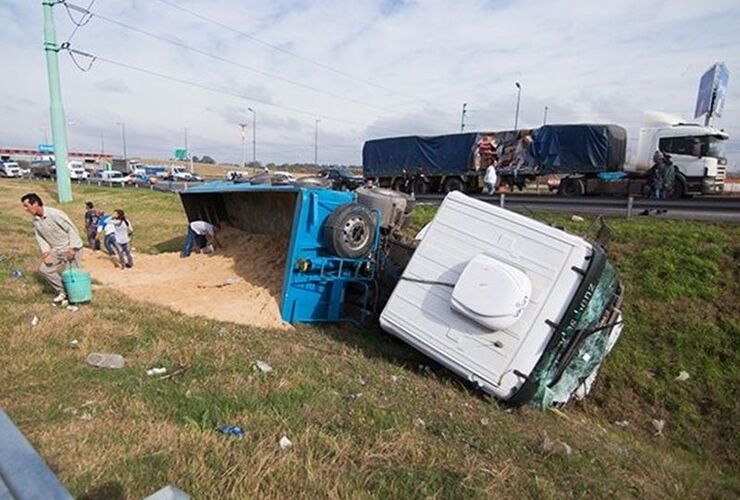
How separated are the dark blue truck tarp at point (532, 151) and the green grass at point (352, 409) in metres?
8.59

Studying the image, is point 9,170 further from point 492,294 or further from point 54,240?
point 492,294

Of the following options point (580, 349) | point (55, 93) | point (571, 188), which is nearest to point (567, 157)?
point (571, 188)

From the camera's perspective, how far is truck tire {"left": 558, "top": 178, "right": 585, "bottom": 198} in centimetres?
1523

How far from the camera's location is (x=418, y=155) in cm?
1945

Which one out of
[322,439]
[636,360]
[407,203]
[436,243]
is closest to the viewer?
[322,439]

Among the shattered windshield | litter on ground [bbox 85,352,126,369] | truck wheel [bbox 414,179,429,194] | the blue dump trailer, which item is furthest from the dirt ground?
truck wheel [bbox 414,179,429,194]

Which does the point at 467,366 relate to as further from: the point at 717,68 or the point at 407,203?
the point at 717,68

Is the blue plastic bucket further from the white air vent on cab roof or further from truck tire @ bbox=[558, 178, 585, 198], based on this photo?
truck tire @ bbox=[558, 178, 585, 198]

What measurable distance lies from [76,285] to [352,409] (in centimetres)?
382

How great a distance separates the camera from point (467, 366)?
14.0 ft

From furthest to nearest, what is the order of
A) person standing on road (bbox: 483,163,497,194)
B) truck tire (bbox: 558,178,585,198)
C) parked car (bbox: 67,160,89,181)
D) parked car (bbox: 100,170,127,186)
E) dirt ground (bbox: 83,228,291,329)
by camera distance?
parked car (bbox: 67,160,89,181) → parked car (bbox: 100,170,127,186) → person standing on road (bbox: 483,163,497,194) → truck tire (bbox: 558,178,585,198) → dirt ground (bbox: 83,228,291,329)

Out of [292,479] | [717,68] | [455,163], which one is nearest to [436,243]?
[292,479]

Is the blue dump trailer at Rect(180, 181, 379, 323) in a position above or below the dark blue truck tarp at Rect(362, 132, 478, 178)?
below

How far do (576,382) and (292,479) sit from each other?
11.5ft
